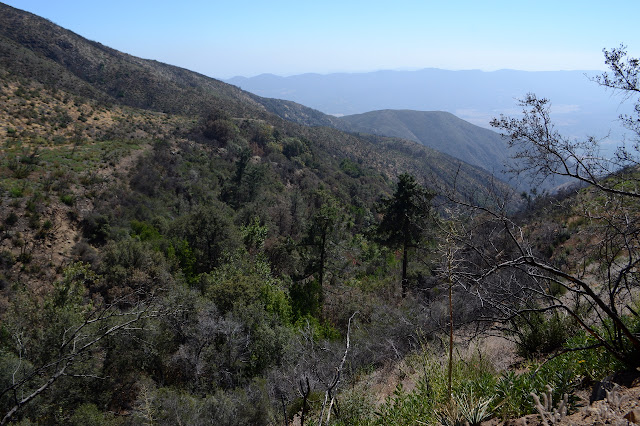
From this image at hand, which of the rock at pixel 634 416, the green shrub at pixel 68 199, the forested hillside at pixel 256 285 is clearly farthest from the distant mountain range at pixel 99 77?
the rock at pixel 634 416

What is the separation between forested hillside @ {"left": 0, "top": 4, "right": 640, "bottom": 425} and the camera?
157 inches

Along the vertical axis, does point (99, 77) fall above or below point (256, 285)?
above

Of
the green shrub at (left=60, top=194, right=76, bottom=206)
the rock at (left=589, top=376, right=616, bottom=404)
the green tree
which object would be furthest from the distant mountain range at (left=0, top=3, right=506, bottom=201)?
the rock at (left=589, top=376, right=616, bottom=404)

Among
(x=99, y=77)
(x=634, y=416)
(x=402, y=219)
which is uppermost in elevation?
(x=99, y=77)

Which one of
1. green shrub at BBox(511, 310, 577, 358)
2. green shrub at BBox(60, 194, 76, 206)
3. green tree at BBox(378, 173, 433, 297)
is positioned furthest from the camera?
green shrub at BBox(60, 194, 76, 206)

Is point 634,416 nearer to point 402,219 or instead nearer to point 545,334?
point 545,334

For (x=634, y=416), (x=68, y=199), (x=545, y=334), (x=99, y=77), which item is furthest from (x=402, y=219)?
(x=99, y=77)

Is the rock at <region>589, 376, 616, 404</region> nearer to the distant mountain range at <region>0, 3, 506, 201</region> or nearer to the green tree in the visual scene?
the green tree

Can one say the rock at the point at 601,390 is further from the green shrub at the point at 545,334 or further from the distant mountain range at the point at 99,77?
the distant mountain range at the point at 99,77

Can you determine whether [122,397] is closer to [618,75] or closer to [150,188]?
[618,75]

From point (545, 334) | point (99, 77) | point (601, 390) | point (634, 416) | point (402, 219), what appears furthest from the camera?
point (99, 77)

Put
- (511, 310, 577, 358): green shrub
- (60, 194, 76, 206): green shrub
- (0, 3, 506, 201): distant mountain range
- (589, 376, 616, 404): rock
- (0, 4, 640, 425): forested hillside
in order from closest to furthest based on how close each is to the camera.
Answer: (589, 376, 616, 404): rock
(0, 4, 640, 425): forested hillside
(511, 310, 577, 358): green shrub
(60, 194, 76, 206): green shrub
(0, 3, 506, 201): distant mountain range

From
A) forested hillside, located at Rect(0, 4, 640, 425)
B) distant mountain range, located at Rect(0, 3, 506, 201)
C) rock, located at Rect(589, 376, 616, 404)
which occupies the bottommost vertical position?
forested hillside, located at Rect(0, 4, 640, 425)

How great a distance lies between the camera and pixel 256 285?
50.5 feet
